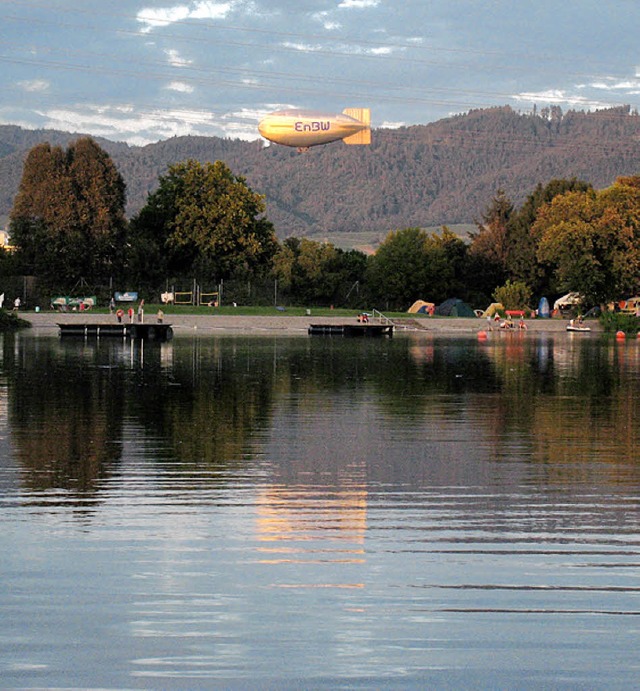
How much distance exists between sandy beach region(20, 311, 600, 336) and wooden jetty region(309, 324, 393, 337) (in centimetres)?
129

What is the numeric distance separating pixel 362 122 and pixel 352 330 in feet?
103

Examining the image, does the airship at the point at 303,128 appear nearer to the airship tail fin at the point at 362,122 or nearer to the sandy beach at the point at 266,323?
the airship tail fin at the point at 362,122

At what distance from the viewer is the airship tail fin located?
79688mm

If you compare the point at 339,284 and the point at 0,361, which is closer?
the point at 0,361

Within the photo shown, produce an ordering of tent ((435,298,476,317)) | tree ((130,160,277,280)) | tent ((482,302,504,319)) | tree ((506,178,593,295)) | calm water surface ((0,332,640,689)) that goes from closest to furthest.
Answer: calm water surface ((0,332,640,689)) < tree ((130,160,277,280)) < tent ((482,302,504,319)) < tent ((435,298,476,317)) < tree ((506,178,593,295))

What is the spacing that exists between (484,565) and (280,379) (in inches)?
703

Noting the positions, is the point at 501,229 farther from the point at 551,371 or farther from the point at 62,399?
the point at 62,399

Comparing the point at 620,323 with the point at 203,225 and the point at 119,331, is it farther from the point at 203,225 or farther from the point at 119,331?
the point at 119,331

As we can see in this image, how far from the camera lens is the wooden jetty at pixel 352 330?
55.4 meters

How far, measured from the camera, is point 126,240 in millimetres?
75500

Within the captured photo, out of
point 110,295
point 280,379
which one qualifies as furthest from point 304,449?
point 110,295

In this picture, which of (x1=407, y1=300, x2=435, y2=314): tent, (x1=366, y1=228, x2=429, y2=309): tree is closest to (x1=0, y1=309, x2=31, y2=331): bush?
(x1=407, y1=300, x2=435, y2=314): tent

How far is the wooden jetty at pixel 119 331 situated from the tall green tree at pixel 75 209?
20.8m

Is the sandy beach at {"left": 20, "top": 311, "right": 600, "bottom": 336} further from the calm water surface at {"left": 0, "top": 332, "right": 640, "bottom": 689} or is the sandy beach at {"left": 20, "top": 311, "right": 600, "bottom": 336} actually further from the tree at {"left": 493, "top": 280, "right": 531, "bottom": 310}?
the calm water surface at {"left": 0, "top": 332, "right": 640, "bottom": 689}
